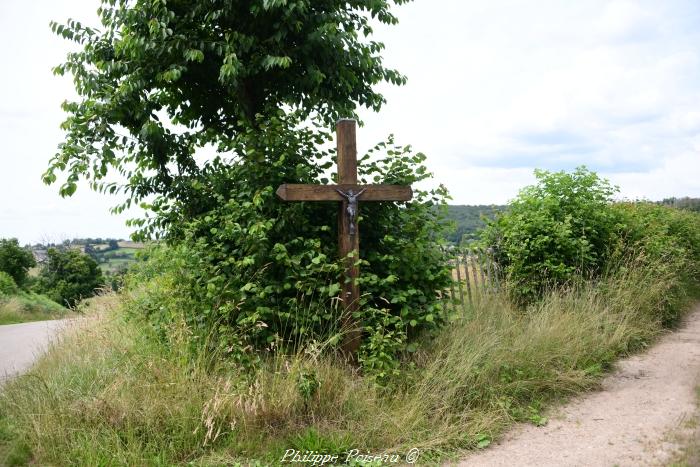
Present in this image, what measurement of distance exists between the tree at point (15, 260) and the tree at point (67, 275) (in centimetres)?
609

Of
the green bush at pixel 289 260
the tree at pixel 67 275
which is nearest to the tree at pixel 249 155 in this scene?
the green bush at pixel 289 260

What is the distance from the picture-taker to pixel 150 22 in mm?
7109

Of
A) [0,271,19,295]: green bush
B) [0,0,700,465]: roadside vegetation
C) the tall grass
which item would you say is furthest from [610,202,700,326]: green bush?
[0,271,19,295]: green bush

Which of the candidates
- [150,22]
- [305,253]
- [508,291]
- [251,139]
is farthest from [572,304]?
[150,22]

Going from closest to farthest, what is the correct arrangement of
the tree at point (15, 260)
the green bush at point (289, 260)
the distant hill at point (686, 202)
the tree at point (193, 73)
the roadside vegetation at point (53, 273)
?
the green bush at point (289, 260) < the tree at point (193, 73) < the distant hill at point (686, 202) < the tree at point (15, 260) < the roadside vegetation at point (53, 273)

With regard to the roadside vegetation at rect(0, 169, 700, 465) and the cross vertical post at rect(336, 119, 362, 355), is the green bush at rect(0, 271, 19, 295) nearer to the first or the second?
the roadside vegetation at rect(0, 169, 700, 465)

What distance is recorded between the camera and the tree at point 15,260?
32281mm

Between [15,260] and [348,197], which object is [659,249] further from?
[15,260]

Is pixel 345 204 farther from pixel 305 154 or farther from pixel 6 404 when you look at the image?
pixel 6 404

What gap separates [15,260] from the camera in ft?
108

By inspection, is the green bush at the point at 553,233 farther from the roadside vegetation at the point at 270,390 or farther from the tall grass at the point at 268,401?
the tall grass at the point at 268,401

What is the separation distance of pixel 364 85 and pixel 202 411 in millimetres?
6138

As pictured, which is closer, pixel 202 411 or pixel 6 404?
pixel 202 411

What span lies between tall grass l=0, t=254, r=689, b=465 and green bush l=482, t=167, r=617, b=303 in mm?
2649
